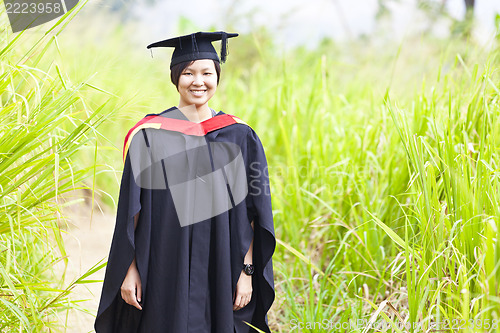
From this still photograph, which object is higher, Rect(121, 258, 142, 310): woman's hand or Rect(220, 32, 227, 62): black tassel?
Rect(220, 32, 227, 62): black tassel

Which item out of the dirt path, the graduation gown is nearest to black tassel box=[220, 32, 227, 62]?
the graduation gown

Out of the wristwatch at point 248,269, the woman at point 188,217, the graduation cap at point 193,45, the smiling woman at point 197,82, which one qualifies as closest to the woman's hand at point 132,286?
the woman at point 188,217

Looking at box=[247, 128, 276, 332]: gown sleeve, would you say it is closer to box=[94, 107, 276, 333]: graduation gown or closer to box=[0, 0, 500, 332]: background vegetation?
box=[94, 107, 276, 333]: graduation gown

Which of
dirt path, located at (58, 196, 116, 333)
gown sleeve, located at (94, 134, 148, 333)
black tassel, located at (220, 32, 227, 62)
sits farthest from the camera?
dirt path, located at (58, 196, 116, 333)

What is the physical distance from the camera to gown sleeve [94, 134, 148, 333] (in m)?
1.87

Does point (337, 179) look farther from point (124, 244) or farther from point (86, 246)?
point (86, 246)

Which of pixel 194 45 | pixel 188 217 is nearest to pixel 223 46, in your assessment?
pixel 194 45

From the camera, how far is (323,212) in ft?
11.0

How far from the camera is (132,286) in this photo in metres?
1.89

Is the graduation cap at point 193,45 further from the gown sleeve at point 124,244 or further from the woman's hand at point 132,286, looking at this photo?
the woman's hand at point 132,286

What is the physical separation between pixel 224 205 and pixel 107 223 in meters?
2.84

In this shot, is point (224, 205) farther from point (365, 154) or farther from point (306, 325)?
point (365, 154)

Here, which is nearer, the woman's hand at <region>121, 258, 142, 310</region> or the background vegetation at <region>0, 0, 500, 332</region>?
the woman's hand at <region>121, 258, 142, 310</region>

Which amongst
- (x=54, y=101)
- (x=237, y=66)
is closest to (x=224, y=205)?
(x=54, y=101)
